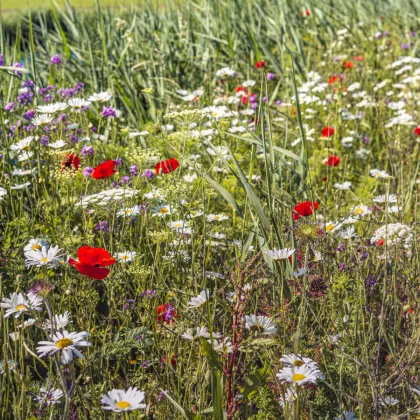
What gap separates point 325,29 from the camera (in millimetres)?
6145

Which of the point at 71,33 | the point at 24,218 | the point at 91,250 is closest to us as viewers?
the point at 91,250

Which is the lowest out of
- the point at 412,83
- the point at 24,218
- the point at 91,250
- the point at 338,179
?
the point at 338,179

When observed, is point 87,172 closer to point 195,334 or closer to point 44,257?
point 44,257

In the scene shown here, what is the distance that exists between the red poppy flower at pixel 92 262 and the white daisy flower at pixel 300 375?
0.47m

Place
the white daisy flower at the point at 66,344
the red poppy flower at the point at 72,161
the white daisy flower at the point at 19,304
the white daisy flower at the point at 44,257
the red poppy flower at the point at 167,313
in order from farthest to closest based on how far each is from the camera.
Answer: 1. the red poppy flower at the point at 72,161
2. the red poppy flower at the point at 167,313
3. the white daisy flower at the point at 44,257
4. the white daisy flower at the point at 19,304
5. the white daisy flower at the point at 66,344

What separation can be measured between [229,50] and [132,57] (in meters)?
0.77

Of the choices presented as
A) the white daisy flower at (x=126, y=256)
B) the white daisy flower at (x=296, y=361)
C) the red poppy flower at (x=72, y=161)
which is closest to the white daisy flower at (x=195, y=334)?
the white daisy flower at (x=296, y=361)

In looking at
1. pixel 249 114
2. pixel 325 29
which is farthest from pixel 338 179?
pixel 325 29

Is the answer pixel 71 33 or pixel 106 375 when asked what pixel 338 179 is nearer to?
pixel 106 375

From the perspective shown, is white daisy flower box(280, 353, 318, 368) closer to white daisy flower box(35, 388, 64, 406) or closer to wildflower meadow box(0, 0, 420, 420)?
wildflower meadow box(0, 0, 420, 420)

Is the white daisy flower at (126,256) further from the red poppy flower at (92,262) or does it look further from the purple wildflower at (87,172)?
the purple wildflower at (87,172)

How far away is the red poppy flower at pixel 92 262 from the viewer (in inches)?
55.5

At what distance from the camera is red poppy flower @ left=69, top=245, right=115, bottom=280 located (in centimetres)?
141

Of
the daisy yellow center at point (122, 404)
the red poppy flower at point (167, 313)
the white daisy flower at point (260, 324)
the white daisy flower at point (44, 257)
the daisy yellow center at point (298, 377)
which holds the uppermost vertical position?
the white daisy flower at point (44, 257)
